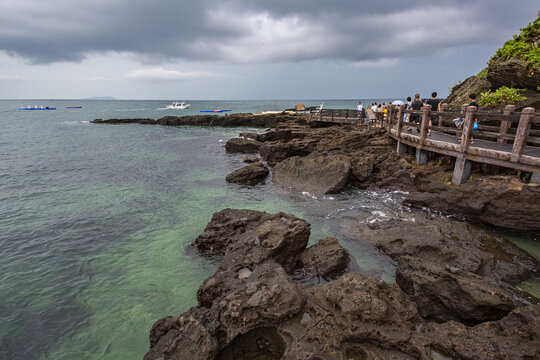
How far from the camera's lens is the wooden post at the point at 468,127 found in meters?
11.3

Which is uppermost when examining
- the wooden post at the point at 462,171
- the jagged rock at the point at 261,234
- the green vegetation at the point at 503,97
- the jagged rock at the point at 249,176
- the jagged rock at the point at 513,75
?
the jagged rock at the point at 513,75

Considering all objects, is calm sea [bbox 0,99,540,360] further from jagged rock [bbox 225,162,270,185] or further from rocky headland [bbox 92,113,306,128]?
rocky headland [bbox 92,113,306,128]

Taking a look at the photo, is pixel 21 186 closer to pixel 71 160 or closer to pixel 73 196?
pixel 73 196

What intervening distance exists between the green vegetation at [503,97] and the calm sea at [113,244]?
315 inches

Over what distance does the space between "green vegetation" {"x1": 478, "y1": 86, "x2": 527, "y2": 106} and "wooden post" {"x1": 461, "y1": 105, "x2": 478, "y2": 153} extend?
206 inches

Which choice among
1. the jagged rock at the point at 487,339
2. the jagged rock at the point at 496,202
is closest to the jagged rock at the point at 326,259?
the jagged rock at the point at 487,339

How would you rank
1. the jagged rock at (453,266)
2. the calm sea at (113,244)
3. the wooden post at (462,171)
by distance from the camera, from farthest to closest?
the wooden post at (462,171)
the calm sea at (113,244)
the jagged rock at (453,266)

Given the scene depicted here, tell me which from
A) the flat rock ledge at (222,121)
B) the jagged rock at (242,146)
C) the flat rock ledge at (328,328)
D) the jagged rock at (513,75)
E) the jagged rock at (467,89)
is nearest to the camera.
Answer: the flat rock ledge at (328,328)

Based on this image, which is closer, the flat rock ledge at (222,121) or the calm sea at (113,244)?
the calm sea at (113,244)

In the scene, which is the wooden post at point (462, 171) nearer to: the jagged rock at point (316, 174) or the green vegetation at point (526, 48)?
the jagged rock at point (316, 174)

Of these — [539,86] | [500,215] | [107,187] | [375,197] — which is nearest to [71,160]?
[107,187]

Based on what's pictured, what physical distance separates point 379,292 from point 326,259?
2601 mm

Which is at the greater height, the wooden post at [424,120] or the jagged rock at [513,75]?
the jagged rock at [513,75]

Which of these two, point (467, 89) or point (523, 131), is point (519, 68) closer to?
point (467, 89)
